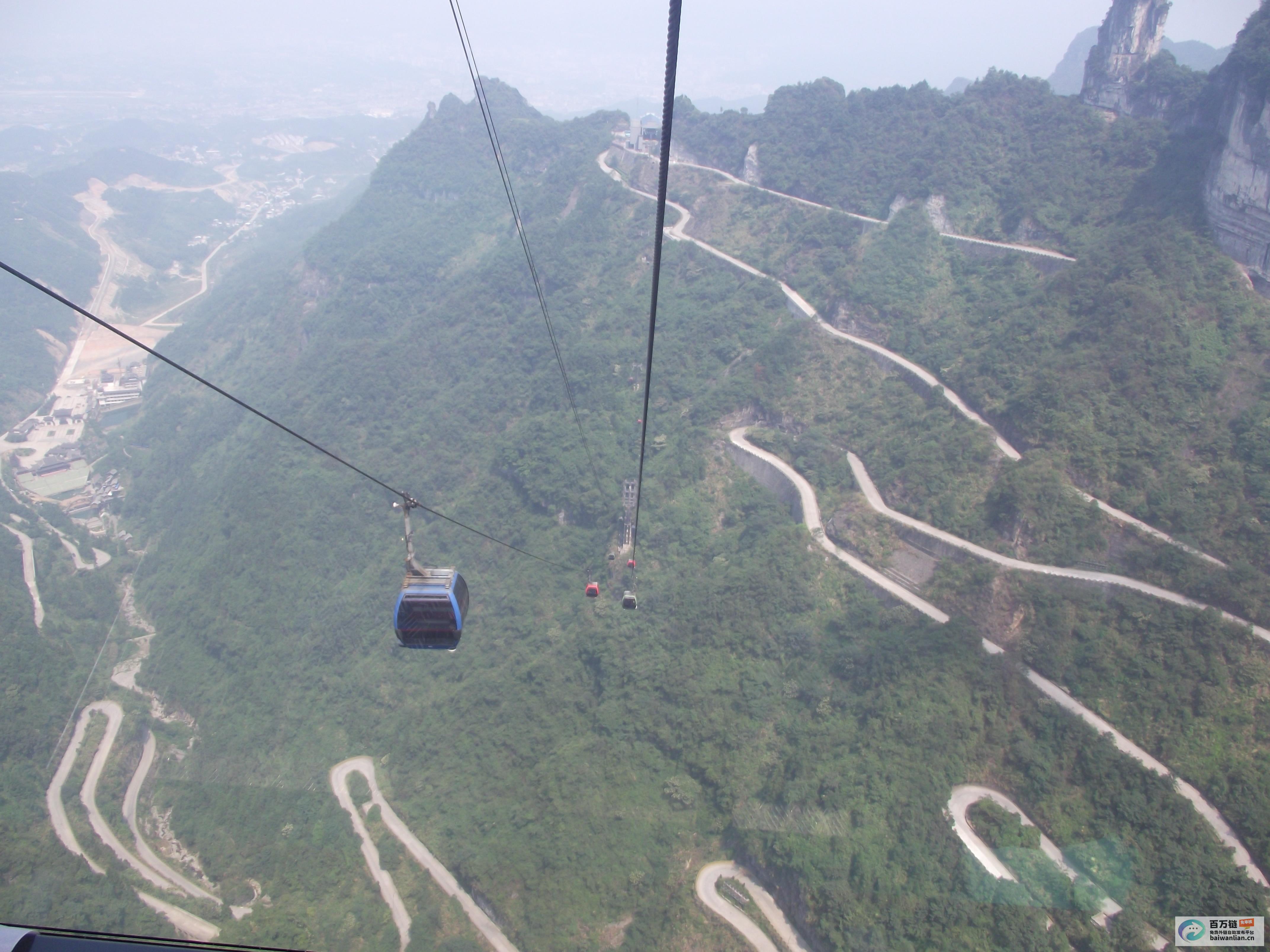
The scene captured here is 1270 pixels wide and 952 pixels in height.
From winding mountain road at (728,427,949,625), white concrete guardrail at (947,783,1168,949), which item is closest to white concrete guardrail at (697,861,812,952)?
white concrete guardrail at (947,783,1168,949)

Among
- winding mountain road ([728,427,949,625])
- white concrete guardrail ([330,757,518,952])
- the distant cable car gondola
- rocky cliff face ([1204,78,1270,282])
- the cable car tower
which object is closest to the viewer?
the distant cable car gondola

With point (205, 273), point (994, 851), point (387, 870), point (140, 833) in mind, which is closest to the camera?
point (994, 851)

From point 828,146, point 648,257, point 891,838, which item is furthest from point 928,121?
point 891,838

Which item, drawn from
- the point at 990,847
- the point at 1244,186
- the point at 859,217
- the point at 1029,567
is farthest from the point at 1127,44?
the point at 990,847

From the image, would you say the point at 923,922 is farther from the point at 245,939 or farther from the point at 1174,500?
the point at 245,939

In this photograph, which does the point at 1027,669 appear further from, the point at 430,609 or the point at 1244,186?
the point at 1244,186

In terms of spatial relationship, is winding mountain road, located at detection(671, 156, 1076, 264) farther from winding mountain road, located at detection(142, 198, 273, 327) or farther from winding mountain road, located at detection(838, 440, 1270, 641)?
winding mountain road, located at detection(142, 198, 273, 327)
